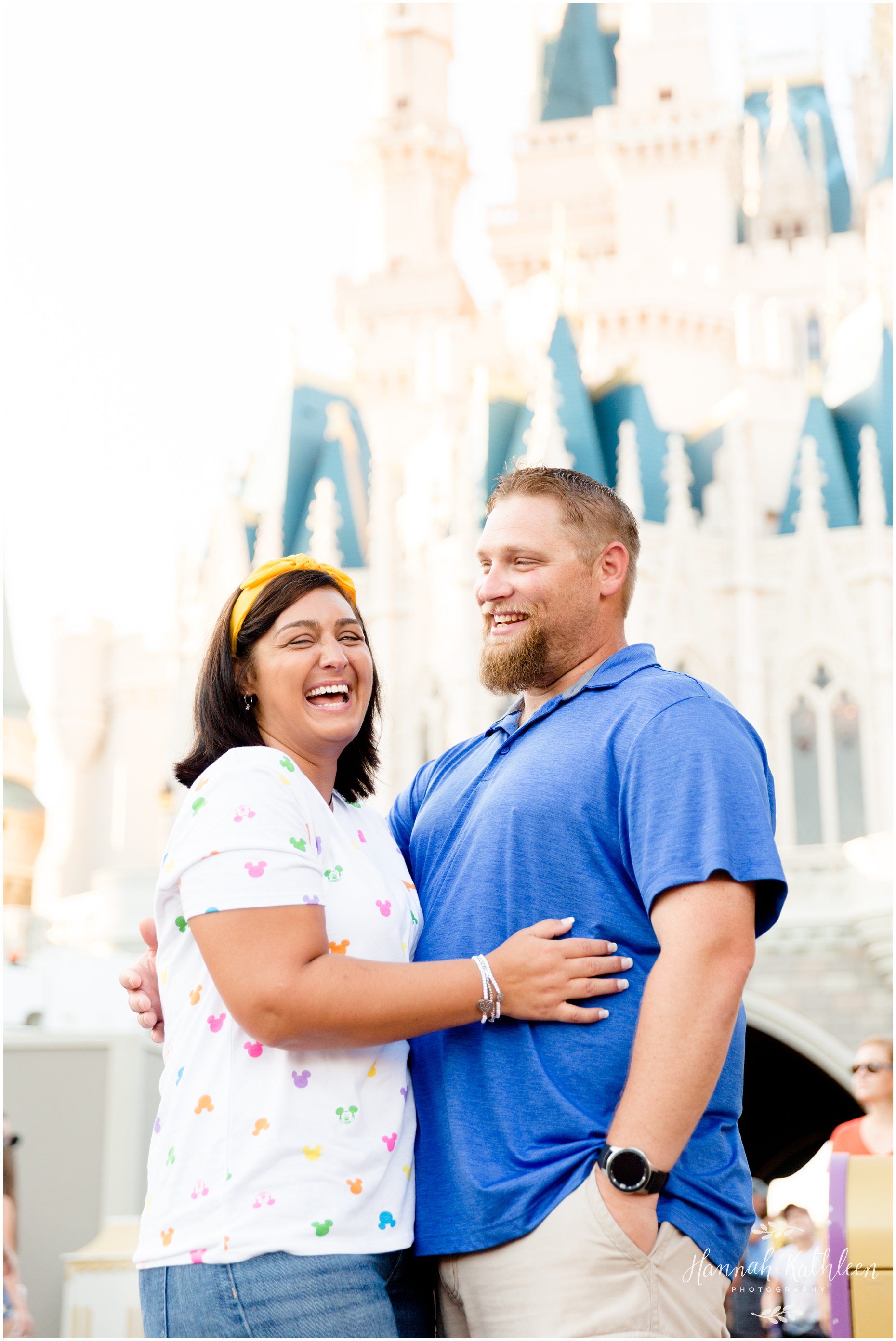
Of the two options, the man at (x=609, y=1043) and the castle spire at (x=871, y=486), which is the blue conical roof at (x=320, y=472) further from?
the man at (x=609, y=1043)

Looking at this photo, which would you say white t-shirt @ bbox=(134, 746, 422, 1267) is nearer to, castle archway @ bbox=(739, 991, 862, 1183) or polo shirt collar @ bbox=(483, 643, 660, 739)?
polo shirt collar @ bbox=(483, 643, 660, 739)

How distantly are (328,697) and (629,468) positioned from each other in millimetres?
18684

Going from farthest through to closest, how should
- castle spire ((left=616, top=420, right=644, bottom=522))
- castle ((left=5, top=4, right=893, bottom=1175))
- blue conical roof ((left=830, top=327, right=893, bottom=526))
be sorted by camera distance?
1. blue conical roof ((left=830, top=327, right=893, bottom=526))
2. castle spire ((left=616, top=420, right=644, bottom=522))
3. castle ((left=5, top=4, right=893, bottom=1175))

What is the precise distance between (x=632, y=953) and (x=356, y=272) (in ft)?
98.4

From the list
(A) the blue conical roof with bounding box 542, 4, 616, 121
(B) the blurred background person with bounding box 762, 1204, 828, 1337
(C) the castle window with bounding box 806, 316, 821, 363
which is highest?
(A) the blue conical roof with bounding box 542, 4, 616, 121

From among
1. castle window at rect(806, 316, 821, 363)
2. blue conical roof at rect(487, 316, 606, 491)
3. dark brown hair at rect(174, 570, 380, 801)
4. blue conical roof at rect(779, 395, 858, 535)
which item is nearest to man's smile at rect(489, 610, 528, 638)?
dark brown hair at rect(174, 570, 380, 801)

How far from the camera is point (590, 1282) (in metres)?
2.02

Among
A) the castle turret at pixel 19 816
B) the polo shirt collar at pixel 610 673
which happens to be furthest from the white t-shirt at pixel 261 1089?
the castle turret at pixel 19 816

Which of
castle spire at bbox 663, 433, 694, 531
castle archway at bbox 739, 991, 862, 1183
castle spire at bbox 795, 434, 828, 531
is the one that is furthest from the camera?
castle spire at bbox 795, 434, 828, 531

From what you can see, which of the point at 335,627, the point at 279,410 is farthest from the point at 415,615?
the point at 335,627

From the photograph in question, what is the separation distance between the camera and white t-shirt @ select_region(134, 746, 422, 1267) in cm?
204

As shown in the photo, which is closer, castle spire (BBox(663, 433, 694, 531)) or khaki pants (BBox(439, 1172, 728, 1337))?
khaki pants (BBox(439, 1172, 728, 1337))

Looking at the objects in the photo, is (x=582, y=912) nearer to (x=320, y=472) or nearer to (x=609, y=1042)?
(x=609, y=1042)

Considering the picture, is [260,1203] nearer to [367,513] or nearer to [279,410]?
[367,513]
